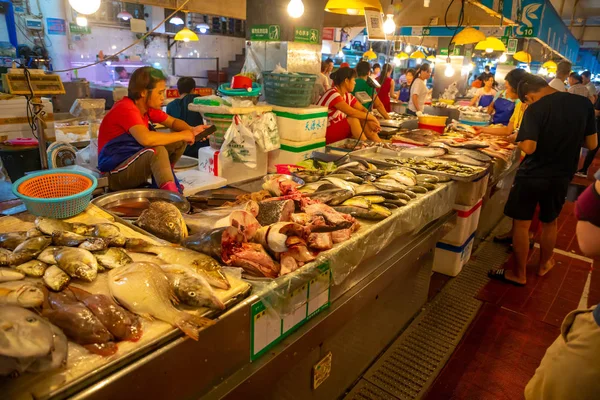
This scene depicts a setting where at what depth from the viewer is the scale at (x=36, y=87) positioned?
396 cm

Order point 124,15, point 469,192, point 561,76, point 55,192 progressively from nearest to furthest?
point 55,192
point 469,192
point 561,76
point 124,15

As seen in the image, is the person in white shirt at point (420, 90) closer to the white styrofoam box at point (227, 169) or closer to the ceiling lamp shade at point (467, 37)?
the ceiling lamp shade at point (467, 37)

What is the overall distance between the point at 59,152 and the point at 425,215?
169 inches

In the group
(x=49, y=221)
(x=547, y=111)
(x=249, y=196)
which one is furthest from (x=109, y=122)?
(x=547, y=111)

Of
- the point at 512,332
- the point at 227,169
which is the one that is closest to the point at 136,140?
the point at 227,169

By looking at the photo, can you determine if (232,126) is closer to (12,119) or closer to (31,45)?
(12,119)

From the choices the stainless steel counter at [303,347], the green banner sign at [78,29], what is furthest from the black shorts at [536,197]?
the green banner sign at [78,29]

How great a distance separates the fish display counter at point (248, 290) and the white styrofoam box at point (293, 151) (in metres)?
1.71

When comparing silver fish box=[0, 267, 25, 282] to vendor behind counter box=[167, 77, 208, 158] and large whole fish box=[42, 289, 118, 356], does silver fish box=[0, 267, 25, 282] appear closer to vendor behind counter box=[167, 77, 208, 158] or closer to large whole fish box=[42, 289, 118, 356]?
large whole fish box=[42, 289, 118, 356]

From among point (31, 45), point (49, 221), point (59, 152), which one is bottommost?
point (59, 152)

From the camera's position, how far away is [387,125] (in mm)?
6520

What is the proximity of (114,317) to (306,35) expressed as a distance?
499cm

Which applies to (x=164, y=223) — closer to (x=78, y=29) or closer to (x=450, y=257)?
(x=450, y=257)

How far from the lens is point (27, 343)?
1161mm
